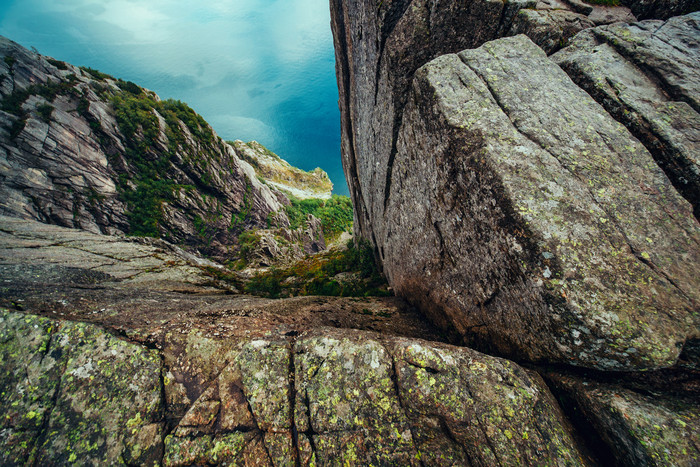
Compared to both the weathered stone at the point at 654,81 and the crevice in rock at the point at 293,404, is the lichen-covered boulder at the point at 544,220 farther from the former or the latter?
the crevice in rock at the point at 293,404

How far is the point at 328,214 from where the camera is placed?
322 feet

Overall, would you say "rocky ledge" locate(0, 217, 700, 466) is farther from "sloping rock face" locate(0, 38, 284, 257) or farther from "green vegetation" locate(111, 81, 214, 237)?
"green vegetation" locate(111, 81, 214, 237)

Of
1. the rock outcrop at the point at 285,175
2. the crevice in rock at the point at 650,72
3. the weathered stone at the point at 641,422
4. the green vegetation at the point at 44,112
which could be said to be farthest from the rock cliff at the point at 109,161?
the rock outcrop at the point at 285,175

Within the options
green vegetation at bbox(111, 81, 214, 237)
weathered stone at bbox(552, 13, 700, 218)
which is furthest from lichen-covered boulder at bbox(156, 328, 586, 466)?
green vegetation at bbox(111, 81, 214, 237)

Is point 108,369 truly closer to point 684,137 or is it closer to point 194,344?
point 194,344

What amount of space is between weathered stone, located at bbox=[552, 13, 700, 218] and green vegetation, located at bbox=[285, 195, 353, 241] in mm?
75310

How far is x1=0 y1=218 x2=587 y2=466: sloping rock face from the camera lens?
16.2ft

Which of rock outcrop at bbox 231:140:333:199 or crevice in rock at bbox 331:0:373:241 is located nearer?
crevice in rock at bbox 331:0:373:241

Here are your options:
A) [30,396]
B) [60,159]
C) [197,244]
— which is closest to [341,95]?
[30,396]

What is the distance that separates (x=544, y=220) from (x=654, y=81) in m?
7.47

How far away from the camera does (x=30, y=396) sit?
16.5 ft

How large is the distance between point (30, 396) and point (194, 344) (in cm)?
304

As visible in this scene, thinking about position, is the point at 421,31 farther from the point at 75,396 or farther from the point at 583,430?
the point at 75,396

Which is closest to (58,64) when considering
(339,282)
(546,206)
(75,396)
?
(339,282)
